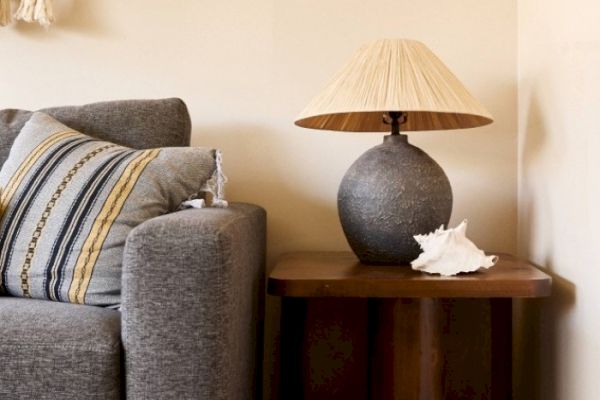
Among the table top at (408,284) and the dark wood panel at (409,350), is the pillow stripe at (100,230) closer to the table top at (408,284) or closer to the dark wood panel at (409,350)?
the table top at (408,284)

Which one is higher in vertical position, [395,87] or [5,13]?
[5,13]

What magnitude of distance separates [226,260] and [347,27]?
964mm

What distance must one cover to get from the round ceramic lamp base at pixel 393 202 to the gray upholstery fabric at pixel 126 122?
462 mm

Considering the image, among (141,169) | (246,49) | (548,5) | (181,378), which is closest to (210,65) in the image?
(246,49)

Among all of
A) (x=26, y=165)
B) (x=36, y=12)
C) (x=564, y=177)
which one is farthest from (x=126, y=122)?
(x=564, y=177)

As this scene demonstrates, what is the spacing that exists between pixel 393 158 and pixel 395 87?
0.16m

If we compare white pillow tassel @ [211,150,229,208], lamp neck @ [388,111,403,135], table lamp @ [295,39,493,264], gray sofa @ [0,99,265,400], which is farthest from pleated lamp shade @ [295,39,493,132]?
gray sofa @ [0,99,265,400]

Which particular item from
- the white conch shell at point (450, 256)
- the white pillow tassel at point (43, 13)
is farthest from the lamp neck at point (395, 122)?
the white pillow tassel at point (43, 13)

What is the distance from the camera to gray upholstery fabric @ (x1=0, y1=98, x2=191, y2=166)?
1.51 m

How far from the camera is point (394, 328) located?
1.23 meters

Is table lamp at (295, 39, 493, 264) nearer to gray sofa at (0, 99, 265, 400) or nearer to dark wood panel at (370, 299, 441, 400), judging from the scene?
dark wood panel at (370, 299, 441, 400)

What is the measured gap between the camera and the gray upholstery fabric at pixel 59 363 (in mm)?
953

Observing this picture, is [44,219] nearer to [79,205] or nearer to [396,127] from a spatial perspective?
[79,205]

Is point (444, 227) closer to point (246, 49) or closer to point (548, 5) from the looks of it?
point (548, 5)
